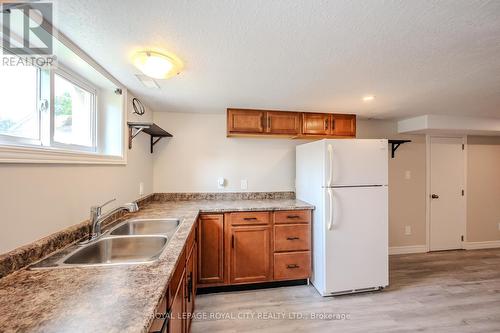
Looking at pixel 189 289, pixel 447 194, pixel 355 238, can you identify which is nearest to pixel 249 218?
pixel 189 289

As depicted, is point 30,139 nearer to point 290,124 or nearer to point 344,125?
point 290,124

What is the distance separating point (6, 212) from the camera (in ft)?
3.04

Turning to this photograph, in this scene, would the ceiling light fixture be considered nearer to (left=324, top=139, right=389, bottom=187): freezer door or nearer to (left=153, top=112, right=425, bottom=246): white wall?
(left=153, top=112, right=425, bottom=246): white wall

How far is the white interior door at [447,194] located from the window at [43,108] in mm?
4580

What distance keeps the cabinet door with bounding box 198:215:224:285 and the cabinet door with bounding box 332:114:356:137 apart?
1892 mm

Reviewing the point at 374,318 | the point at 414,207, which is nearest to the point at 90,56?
the point at 374,318

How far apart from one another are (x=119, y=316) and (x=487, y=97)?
135 inches

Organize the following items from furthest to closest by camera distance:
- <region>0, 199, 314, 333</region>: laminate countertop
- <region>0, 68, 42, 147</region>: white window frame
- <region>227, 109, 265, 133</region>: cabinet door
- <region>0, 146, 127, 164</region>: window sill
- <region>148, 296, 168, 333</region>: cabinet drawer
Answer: <region>227, 109, 265, 133</region>: cabinet door → <region>0, 68, 42, 147</region>: white window frame → <region>0, 146, 127, 164</region>: window sill → <region>148, 296, 168, 333</region>: cabinet drawer → <region>0, 199, 314, 333</region>: laminate countertop

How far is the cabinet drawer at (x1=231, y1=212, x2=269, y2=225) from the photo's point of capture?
2318 millimetres

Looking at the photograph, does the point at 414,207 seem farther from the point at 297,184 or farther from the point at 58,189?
the point at 58,189

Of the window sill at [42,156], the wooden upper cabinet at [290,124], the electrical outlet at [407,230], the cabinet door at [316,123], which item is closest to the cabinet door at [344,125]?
the wooden upper cabinet at [290,124]

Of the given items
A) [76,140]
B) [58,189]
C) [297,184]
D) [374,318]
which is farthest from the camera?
[297,184]

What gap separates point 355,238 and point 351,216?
235 mm

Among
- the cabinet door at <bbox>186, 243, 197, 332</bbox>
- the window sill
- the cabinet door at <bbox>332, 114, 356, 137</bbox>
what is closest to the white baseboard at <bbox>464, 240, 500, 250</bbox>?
the cabinet door at <bbox>332, 114, 356, 137</bbox>
